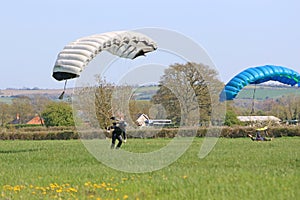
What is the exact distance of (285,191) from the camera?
36.4ft

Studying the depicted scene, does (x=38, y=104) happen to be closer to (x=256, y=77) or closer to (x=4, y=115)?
(x=4, y=115)

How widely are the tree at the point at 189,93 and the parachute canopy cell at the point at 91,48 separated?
2096 cm

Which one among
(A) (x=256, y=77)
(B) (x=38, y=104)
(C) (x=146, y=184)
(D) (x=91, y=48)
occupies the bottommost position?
(C) (x=146, y=184)

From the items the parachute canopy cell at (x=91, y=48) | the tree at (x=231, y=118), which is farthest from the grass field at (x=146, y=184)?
the tree at (x=231, y=118)

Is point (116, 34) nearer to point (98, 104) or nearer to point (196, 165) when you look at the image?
point (196, 165)

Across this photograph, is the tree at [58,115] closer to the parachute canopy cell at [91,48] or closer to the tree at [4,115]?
the tree at [4,115]

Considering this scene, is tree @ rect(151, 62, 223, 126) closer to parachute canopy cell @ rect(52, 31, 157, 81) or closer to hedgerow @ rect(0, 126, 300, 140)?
hedgerow @ rect(0, 126, 300, 140)

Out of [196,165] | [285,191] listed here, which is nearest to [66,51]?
[196,165]

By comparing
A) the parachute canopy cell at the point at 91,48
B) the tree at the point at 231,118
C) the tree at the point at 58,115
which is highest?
the parachute canopy cell at the point at 91,48

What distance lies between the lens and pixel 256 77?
34.9m

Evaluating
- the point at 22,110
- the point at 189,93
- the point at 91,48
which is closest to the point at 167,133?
the point at 189,93

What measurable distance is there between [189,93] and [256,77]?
45.3 feet

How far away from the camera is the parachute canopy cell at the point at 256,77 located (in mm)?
34812

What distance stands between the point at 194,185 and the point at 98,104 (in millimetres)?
41014
